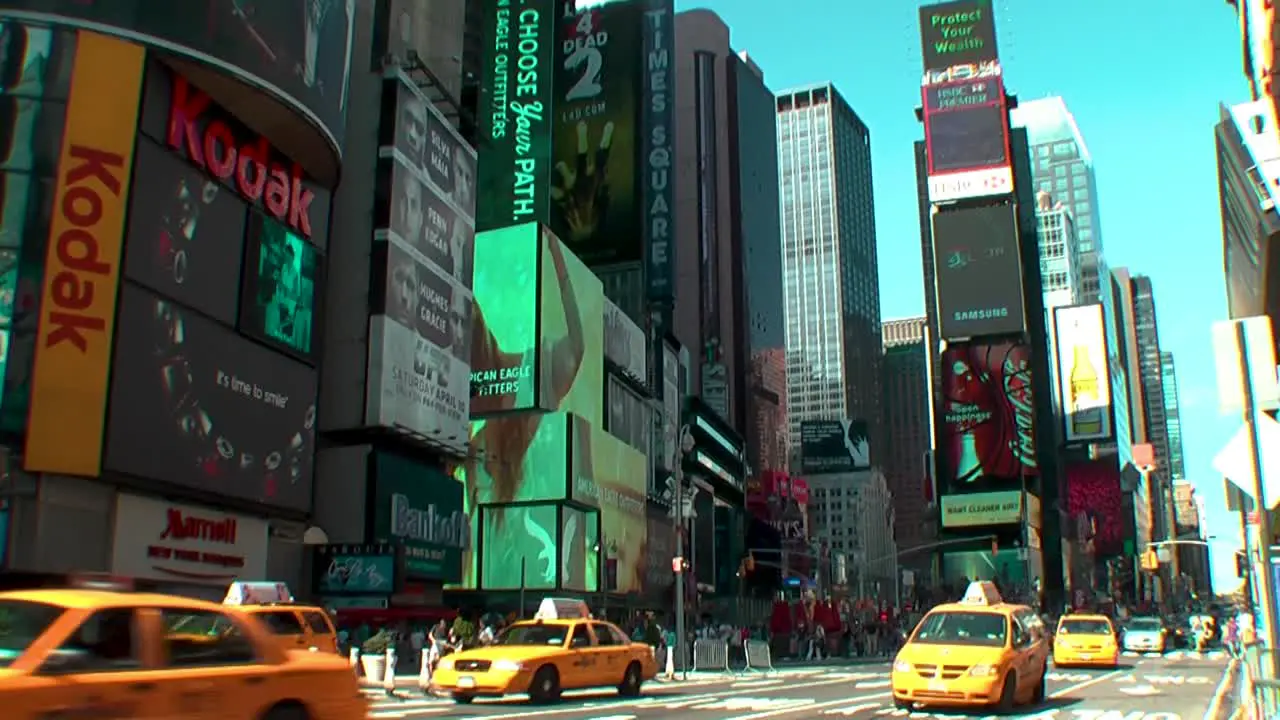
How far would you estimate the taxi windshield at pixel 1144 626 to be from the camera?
154 feet

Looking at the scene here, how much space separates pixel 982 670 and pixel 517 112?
52421 mm

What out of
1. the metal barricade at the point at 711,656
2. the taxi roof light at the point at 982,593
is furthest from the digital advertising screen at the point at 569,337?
the taxi roof light at the point at 982,593

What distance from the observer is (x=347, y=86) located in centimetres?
4222

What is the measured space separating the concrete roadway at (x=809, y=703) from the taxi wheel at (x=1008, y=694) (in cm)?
24

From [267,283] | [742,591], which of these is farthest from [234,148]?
[742,591]

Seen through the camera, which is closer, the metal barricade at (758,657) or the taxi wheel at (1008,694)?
the taxi wheel at (1008,694)

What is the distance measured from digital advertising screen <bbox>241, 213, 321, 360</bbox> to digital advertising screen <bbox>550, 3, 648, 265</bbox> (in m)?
43.4

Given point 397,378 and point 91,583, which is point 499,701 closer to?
point 91,583

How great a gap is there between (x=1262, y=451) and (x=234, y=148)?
A: 33695mm

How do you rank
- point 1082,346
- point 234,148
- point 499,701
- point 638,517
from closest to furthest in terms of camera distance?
point 499,701 < point 234,148 < point 638,517 < point 1082,346

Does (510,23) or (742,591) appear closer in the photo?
(510,23)

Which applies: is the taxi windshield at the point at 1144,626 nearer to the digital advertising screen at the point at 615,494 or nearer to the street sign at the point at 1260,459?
the digital advertising screen at the point at 615,494

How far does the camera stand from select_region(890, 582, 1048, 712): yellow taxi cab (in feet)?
55.0

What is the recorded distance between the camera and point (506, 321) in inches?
2478
